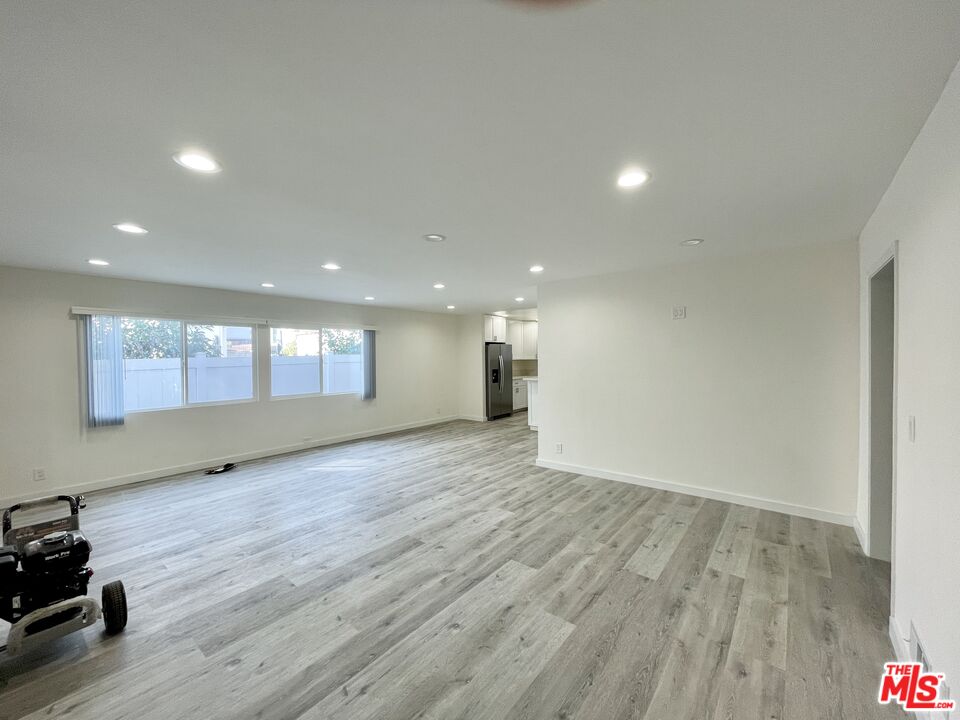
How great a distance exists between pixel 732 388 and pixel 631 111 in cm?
309

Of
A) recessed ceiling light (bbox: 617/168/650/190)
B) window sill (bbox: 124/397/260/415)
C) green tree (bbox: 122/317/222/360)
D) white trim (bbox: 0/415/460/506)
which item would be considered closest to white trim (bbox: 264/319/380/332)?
green tree (bbox: 122/317/222/360)

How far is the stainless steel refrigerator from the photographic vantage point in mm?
8273

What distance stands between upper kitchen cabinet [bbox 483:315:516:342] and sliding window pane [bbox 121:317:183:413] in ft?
17.3

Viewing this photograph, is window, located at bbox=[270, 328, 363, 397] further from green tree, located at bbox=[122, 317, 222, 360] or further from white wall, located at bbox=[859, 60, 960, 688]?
white wall, located at bbox=[859, 60, 960, 688]

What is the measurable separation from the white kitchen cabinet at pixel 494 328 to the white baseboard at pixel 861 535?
6.24m

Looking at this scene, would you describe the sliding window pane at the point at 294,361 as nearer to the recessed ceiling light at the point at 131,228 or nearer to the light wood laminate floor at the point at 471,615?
the light wood laminate floor at the point at 471,615

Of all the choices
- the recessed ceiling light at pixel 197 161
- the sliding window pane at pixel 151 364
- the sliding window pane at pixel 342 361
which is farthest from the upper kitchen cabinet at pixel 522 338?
the recessed ceiling light at pixel 197 161

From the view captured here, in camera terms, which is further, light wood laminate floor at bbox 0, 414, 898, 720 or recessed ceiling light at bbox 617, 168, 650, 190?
recessed ceiling light at bbox 617, 168, 650, 190

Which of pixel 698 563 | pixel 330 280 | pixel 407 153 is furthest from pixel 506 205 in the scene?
pixel 330 280

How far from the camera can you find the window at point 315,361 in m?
5.80

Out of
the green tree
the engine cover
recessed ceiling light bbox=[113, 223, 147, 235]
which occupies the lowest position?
the engine cover

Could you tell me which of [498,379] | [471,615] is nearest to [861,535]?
[471,615]

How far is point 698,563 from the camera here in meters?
2.58

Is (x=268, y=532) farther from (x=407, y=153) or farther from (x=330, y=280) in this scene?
(x=407, y=153)
